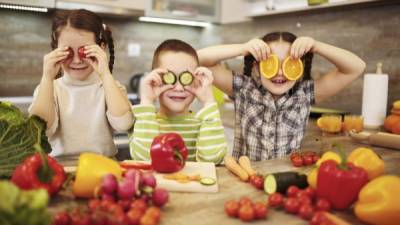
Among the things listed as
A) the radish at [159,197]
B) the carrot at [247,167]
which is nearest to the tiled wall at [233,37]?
the carrot at [247,167]

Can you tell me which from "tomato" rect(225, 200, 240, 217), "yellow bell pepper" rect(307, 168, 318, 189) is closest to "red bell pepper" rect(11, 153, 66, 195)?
"tomato" rect(225, 200, 240, 217)

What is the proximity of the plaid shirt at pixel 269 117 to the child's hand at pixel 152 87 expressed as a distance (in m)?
0.48

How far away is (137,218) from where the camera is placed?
76 centimetres

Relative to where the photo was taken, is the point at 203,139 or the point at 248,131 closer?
the point at 203,139

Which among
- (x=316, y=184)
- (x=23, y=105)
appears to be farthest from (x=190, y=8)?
(x=316, y=184)

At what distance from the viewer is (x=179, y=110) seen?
57.1 inches

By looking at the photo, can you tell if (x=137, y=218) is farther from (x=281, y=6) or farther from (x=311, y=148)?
Answer: (x=281, y=6)

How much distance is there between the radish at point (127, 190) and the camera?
83 centimetres

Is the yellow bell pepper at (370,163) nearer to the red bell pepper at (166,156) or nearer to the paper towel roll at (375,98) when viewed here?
the red bell pepper at (166,156)

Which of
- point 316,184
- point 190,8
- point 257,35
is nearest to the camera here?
point 316,184

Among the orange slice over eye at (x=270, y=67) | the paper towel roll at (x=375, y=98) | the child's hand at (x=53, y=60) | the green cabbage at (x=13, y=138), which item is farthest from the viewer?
the paper towel roll at (x=375, y=98)

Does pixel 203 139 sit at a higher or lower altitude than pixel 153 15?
lower

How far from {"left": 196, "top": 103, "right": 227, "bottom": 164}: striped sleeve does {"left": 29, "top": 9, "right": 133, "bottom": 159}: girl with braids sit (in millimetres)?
287

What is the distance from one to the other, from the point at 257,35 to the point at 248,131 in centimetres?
170
